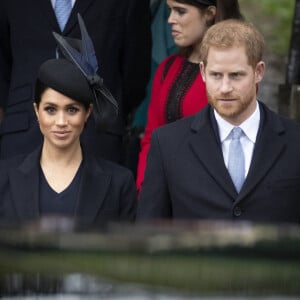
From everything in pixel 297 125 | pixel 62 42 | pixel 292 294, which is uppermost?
pixel 62 42

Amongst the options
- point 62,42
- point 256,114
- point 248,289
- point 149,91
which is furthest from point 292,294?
point 149,91

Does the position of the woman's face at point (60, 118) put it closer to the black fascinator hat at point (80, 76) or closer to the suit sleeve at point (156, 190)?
→ the black fascinator hat at point (80, 76)

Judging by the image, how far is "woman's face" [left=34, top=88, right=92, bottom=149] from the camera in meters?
5.81

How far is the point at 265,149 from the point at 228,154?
153 mm

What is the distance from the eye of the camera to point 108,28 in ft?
22.1

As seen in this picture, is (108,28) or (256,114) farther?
(108,28)

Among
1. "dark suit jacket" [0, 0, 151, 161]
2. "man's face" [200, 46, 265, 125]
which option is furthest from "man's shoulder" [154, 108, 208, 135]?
"dark suit jacket" [0, 0, 151, 161]

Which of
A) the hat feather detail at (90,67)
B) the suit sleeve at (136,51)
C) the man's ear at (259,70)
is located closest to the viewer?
the man's ear at (259,70)

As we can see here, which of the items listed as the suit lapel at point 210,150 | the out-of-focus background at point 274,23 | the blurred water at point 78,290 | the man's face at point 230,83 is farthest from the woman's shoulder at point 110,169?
the out-of-focus background at point 274,23

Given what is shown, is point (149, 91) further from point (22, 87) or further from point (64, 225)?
point (64, 225)

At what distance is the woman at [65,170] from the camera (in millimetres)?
5660

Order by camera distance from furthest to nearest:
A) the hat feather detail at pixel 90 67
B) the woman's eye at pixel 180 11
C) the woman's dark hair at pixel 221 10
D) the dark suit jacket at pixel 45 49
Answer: the dark suit jacket at pixel 45 49 → the woman's eye at pixel 180 11 → the woman's dark hair at pixel 221 10 → the hat feather detail at pixel 90 67

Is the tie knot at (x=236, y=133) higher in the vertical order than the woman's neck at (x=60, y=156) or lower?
higher

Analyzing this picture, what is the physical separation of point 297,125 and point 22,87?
188 cm
